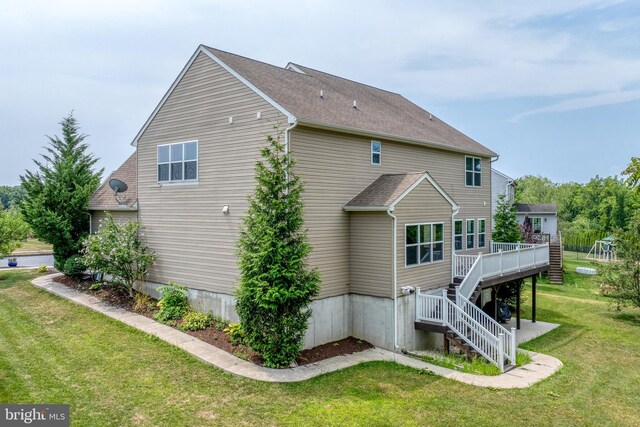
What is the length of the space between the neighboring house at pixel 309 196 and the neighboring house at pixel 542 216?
29.1 meters

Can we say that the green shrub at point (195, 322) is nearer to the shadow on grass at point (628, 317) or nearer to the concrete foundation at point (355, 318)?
the concrete foundation at point (355, 318)

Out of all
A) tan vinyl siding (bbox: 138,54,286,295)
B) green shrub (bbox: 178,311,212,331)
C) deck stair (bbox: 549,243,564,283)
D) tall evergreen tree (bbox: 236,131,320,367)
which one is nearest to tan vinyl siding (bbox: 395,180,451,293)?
tall evergreen tree (bbox: 236,131,320,367)

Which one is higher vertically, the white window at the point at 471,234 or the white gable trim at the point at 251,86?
the white gable trim at the point at 251,86

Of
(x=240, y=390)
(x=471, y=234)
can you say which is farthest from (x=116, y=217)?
(x=471, y=234)

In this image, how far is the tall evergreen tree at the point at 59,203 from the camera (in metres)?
18.0

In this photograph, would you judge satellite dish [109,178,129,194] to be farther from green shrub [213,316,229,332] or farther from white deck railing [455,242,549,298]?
white deck railing [455,242,549,298]

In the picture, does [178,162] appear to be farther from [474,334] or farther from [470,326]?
[474,334]

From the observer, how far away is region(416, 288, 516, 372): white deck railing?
1173 cm

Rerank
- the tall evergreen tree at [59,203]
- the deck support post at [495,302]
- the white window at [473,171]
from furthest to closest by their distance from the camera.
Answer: the white window at [473,171] < the tall evergreen tree at [59,203] < the deck support post at [495,302]

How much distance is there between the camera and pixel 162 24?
46.4ft

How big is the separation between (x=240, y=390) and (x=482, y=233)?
52.1 ft

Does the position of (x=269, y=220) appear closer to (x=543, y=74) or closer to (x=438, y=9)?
(x=438, y=9)

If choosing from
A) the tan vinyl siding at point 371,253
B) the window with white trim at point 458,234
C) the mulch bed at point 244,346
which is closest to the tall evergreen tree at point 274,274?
the mulch bed at point 244,346

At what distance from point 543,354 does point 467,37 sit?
1273 centimetres
